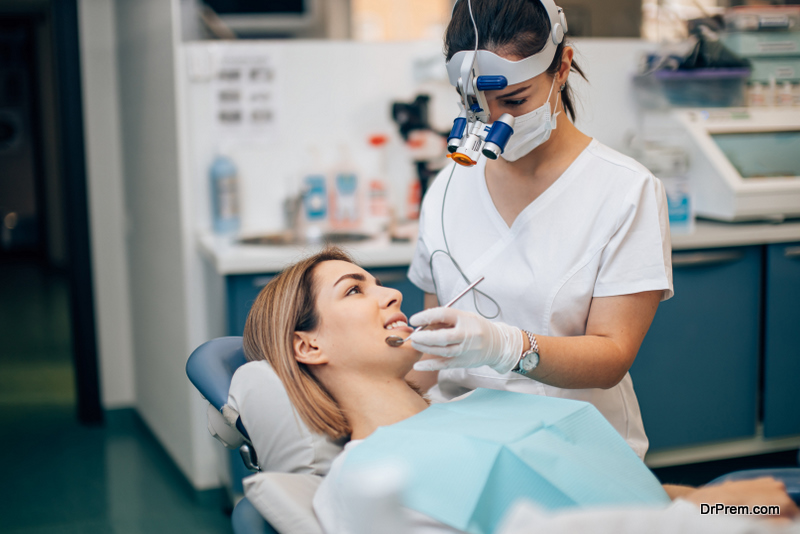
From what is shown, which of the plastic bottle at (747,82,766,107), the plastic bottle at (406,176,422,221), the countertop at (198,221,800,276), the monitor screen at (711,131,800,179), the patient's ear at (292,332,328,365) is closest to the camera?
the patient's ear at (292,332,328,365)

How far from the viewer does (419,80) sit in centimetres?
267

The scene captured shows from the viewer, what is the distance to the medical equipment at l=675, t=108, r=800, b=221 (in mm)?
2402

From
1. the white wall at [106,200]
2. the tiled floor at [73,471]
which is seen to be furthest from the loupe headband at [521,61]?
the white wall at [106,200]

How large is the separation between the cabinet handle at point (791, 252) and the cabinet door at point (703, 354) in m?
0.09

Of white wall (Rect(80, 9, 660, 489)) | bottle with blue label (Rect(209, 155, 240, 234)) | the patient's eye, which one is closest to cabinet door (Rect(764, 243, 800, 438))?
white wall (Rect(80, 9, 660, 489))

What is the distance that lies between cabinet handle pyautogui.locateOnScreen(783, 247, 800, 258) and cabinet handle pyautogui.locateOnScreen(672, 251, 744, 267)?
16 centimetres

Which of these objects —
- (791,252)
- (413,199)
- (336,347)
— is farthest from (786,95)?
(336,347)

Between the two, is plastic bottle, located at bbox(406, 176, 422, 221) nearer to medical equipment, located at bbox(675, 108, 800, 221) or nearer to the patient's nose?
medical equipment, located at bbox(675, 108, 800, 221)

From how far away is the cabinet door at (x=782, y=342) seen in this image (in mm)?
2418

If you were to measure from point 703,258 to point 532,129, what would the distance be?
1.25 m

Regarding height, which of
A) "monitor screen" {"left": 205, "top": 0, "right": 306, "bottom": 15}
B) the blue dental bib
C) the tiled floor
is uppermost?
"monitor screen" {"left": 205, "top": 0, "right": 306, "bottom": 15}

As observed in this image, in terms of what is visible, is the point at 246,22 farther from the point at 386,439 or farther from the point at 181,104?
the point at 386,439

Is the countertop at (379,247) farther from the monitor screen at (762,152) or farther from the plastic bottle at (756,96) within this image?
the plastic bottle at (756,96)

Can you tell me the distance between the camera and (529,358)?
1.16m
